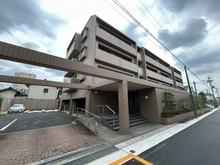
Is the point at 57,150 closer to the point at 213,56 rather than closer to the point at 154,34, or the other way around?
the point at 154,34

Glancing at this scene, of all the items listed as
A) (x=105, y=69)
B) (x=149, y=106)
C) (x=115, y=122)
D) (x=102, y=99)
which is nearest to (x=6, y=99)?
(x=102, y=99)

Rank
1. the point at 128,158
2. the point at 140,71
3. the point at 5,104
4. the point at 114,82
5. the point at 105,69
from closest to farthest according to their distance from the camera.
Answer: the point at 128,158 < the point at 105,69 < the point at 114,82 < the point at 5,104 < the point at 140,71

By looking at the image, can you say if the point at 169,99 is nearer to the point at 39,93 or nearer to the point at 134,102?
the point at 134,102

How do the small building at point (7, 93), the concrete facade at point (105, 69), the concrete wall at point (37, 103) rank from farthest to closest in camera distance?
the small building at point (7, 93), the concrete wall at point (37, 103), the concrete facade at point (105, 69)

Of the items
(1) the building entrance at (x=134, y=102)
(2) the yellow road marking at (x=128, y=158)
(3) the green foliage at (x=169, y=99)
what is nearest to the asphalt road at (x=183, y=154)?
(2) the yellow road marking at (x=128, y=158)

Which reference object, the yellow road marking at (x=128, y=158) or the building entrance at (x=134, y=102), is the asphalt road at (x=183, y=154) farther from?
the building entrance at (x=134, y=102)

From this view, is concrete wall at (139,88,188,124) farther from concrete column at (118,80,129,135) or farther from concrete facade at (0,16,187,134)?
concrete column at (118,80,129,135)

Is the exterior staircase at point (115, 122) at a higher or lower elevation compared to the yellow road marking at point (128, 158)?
higher

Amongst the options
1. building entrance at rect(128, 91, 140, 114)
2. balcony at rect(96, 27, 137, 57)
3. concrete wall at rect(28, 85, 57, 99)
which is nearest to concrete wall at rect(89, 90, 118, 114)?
building entrance at rect(128, 91, 140, 114)

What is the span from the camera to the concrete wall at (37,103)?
16.4 metres

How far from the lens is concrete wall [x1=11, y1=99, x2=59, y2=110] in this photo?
53.7 ft

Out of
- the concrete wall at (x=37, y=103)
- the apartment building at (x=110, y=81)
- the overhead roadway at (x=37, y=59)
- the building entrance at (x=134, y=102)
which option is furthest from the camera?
the concrete wall at (x=37, y=103)

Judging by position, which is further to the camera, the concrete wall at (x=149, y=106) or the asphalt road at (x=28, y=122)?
the concrete wall at (x=149, y=106)

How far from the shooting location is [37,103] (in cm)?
1781
